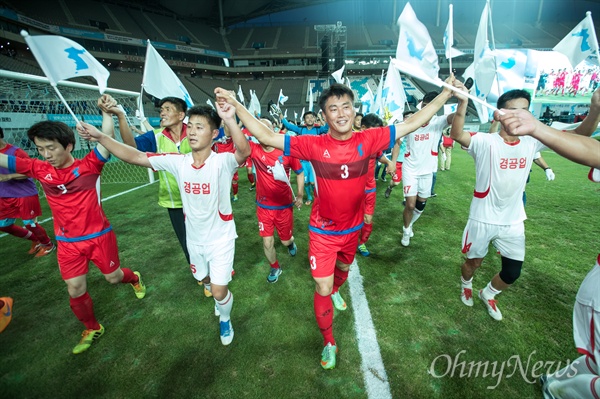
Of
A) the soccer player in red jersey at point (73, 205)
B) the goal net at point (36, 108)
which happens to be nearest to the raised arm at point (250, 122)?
the soccer player in red jersey at point (73, 205)

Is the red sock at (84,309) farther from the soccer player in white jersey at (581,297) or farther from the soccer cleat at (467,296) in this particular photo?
the soccer cleat at (467,296)

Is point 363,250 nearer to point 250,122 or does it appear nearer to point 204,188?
point 204,188

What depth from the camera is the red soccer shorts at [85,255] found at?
8.89ft

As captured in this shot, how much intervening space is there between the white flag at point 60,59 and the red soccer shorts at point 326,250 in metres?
2.49

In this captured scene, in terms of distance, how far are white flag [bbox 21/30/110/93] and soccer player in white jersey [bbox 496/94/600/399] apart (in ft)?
10.5

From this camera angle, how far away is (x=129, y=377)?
7.99 ft

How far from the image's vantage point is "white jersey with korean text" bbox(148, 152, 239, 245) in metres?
2.65

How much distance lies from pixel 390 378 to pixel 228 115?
104 inches

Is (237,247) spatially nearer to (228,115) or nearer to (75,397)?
(75,397)

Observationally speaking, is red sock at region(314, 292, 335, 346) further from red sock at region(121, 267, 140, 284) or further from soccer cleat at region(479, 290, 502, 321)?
red sock at region(121, 267, 140, 284)

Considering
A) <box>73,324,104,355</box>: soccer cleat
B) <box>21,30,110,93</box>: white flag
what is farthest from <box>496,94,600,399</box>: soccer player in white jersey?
<box>73,324,104,355</box>: soccer cleat

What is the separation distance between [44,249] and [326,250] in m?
5.73

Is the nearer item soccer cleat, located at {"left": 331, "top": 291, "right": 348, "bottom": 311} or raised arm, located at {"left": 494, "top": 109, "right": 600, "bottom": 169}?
raised arm, located at {"left": 494, "top": 109, "right": 600, "bottom": 169}

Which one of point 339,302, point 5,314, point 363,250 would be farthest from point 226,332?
point 5,314
